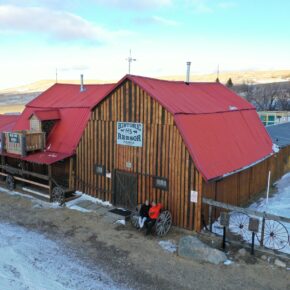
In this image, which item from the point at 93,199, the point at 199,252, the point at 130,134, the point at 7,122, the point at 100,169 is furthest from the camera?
the point at 7,122

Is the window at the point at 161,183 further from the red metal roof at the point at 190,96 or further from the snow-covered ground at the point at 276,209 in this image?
the red metal roof at the point at 190,96

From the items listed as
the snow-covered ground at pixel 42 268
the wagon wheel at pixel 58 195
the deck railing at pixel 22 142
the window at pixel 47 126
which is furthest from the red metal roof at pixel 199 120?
the snow-covered ground at pixel 42 268

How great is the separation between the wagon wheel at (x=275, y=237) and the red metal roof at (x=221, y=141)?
268 cm

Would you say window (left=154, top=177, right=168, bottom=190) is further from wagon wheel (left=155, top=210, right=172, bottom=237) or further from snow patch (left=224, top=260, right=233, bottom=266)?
snow patch (left=224, top=260, right=233, bottom=266)

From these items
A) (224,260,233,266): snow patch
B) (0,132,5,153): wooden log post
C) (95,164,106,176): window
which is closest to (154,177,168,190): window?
(95,164,106,176): window

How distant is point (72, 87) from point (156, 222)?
44.7 feet

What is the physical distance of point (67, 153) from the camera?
17766 mm

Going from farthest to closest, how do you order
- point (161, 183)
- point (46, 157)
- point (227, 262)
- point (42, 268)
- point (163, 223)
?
1. point (46, 157)
2. point (161, 183)
3. point (163, 223)
4. point (227, 262)
5. point (42, 268)

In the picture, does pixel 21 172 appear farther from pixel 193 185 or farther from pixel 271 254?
pixel 271 254

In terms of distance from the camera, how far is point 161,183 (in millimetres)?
14141

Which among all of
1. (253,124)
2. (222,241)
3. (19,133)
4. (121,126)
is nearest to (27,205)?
(19,133)

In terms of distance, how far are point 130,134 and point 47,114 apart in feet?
22.1

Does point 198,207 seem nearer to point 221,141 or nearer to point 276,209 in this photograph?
point 221,141

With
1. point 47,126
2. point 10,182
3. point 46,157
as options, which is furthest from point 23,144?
point 10,182
